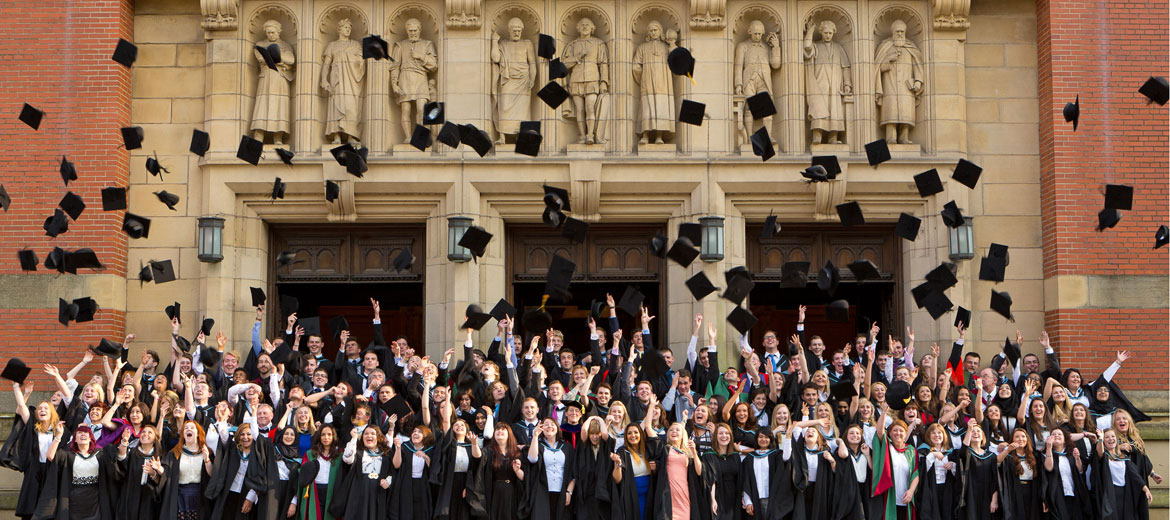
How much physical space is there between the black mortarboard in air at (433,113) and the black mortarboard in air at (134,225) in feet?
10.2

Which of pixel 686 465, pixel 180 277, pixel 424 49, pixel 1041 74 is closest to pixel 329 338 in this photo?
pixel 180 277

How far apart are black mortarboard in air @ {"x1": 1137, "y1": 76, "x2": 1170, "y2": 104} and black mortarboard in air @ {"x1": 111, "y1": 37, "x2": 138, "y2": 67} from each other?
10320mm

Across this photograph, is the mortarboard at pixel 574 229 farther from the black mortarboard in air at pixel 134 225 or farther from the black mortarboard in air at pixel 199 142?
the black mortarboard in air at pixel 134 225

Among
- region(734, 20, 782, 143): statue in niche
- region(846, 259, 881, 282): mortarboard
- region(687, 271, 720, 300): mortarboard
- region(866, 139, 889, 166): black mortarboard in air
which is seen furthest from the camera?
region(734, 20, 782, 143): statue in niche

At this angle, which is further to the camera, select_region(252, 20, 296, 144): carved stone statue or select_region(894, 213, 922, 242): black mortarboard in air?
select_region(252, 20, 296, 144): carved stone statue

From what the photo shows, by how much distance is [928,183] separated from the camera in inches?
537

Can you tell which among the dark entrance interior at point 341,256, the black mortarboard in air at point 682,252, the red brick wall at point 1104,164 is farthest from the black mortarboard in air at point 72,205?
the red brick wall at point 1104,164

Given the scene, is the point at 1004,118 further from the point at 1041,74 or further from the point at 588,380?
the point at 588,380

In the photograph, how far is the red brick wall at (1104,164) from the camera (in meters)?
13.9

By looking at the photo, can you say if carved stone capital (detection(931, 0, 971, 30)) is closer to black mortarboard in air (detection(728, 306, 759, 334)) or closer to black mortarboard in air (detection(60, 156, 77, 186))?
black mortarboard in air (detection(728, 306, 759, 334))

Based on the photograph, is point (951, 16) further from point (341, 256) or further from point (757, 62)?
point (341, 256)

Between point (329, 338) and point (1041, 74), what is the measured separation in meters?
10.4

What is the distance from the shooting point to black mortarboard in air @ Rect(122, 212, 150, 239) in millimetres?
13680

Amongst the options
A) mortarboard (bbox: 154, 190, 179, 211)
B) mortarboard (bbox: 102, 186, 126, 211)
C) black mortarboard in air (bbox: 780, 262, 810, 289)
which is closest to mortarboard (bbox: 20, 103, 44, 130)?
mortarboard (bbox: 102, 186, 126, 211)
